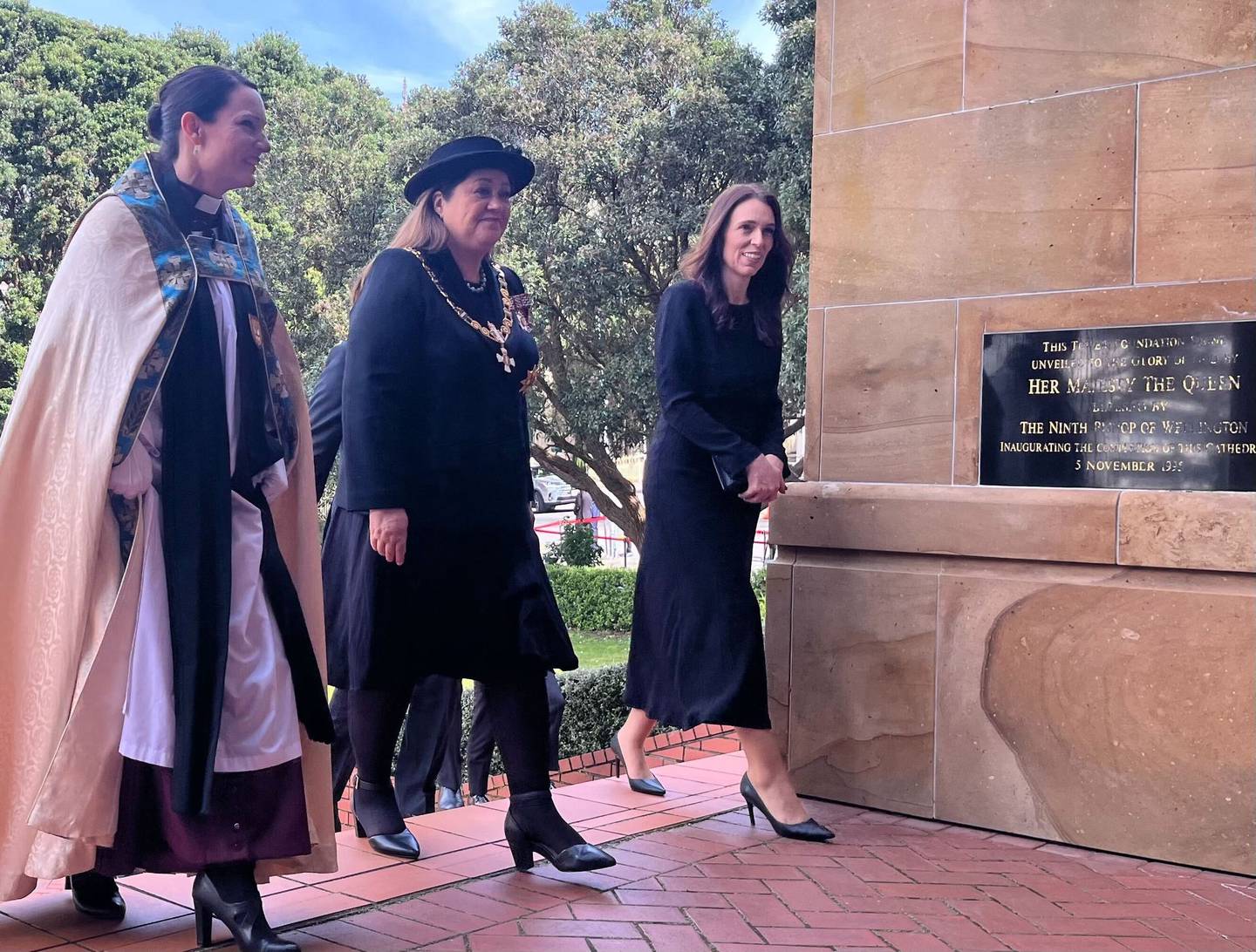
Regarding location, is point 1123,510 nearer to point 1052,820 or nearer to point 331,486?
point 1052,820

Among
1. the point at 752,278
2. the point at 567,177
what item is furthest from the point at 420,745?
the point at 567,177

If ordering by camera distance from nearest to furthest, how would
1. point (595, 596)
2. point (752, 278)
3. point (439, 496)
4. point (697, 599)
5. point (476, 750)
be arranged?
point (439, 496) → point (697, 599) → point (752, 278) → point (476, 750) → point (595, 596)

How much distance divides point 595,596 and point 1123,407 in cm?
1440

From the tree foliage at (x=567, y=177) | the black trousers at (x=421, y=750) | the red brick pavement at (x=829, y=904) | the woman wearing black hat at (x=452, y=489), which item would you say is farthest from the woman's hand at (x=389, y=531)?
A: the tree foliage at (x=567, y=177)

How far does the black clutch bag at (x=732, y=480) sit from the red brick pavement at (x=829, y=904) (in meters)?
1.08

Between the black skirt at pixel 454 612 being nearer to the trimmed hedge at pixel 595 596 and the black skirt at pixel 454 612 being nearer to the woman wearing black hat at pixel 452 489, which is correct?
the woman wearing black hat at pixel 452 489

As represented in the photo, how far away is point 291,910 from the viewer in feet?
10.7

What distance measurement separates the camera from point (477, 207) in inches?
143

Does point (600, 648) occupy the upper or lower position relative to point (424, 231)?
lower

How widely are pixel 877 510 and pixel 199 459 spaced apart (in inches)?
94.3

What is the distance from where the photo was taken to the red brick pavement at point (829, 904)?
3.11 m

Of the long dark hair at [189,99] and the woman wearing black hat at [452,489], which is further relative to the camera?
the woman wearing black hat at [452,489]

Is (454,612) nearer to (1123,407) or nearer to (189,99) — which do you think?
(189,99)

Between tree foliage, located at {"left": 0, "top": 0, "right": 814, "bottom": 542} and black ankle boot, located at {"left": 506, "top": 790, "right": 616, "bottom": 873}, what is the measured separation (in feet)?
31.3
